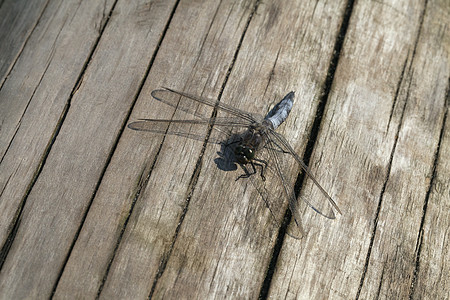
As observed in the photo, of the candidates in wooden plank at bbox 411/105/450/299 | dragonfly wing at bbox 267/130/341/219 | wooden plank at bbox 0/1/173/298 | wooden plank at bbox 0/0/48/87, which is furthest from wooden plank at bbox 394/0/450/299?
wooden plank at bbox 0/0/48/87

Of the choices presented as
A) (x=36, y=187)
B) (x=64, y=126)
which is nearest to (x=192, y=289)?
(x=36, y=187)

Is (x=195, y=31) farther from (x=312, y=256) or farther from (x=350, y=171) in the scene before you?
(x=312, y=256)

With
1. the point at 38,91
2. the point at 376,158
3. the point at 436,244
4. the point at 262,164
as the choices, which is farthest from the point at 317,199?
the point at 38,91

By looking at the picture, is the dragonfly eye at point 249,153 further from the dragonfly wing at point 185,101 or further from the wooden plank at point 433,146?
the wooden plank at point 433,146

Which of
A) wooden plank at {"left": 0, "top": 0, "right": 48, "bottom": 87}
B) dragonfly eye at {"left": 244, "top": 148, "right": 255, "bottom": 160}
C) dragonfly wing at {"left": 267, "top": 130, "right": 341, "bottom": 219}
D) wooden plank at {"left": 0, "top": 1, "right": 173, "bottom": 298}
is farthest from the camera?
wooden plank at {"left": 0, "top": 0, "right": 48, "bottom": 87}

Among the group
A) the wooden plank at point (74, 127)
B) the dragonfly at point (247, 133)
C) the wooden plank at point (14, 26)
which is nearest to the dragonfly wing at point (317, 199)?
the dragonfly at point (247, 133)

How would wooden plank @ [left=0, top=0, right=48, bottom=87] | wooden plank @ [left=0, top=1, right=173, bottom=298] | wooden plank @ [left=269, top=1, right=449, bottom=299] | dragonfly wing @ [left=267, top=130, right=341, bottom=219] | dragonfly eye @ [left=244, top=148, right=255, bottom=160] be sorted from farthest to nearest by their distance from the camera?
wooden plank @ [left=0, top=0, right=48, bottom=87], dragonfly eye @ [left=244, top=148, right=255, bottom=160], dragonfly wing @ [left=267, top=130, right=341, bottom=219], wooden plank @ [left=269, top=1, right=449, bottom=299], wooden plank @ [left=0, top=1, right=173, bottom=298]

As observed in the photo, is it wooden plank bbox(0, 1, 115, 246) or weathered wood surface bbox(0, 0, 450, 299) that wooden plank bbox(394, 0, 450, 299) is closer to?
weathered wood surface bbox(0, 0, 450, 299)

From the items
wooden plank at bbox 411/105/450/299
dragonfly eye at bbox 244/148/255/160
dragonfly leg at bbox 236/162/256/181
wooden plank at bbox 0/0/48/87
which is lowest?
wooden plank at bbox 411/105/450/299
